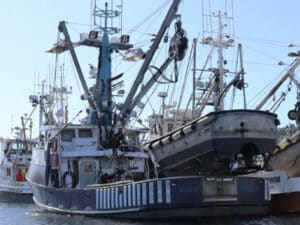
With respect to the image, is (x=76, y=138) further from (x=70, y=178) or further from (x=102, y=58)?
(x=102, y=58)

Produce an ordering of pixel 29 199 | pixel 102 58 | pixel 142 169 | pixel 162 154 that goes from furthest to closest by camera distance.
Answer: pixel 29 199, pixel 102 58, pixel 142 169, pixel 162 154

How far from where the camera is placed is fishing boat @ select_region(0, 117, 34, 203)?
42062 millimetres

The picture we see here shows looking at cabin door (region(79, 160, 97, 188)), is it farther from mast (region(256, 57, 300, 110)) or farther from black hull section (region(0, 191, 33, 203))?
black hull section (region(0, 191, 33, 203))

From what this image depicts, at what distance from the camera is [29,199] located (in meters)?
41.9

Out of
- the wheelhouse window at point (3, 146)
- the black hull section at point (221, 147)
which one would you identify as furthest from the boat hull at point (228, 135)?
the wheelhouse window at point (3, 146)

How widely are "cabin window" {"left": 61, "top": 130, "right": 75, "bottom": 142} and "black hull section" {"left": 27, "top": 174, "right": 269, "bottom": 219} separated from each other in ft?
15.0

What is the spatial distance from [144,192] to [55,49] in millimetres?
11999

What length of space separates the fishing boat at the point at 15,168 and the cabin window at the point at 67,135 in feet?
47.9

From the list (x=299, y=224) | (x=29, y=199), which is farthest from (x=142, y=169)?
(x=29, y=199)

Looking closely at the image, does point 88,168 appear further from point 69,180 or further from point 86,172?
point 69,180

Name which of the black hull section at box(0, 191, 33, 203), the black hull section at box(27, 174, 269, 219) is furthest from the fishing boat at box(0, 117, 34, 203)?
the black hull section at box(27, 174, 269, 219)

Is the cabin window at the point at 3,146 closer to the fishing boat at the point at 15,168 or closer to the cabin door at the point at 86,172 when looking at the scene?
the fishing boat at the point at 15,168

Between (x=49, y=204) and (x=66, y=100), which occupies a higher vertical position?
(x=66, y=100)

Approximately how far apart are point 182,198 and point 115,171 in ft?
20.1
